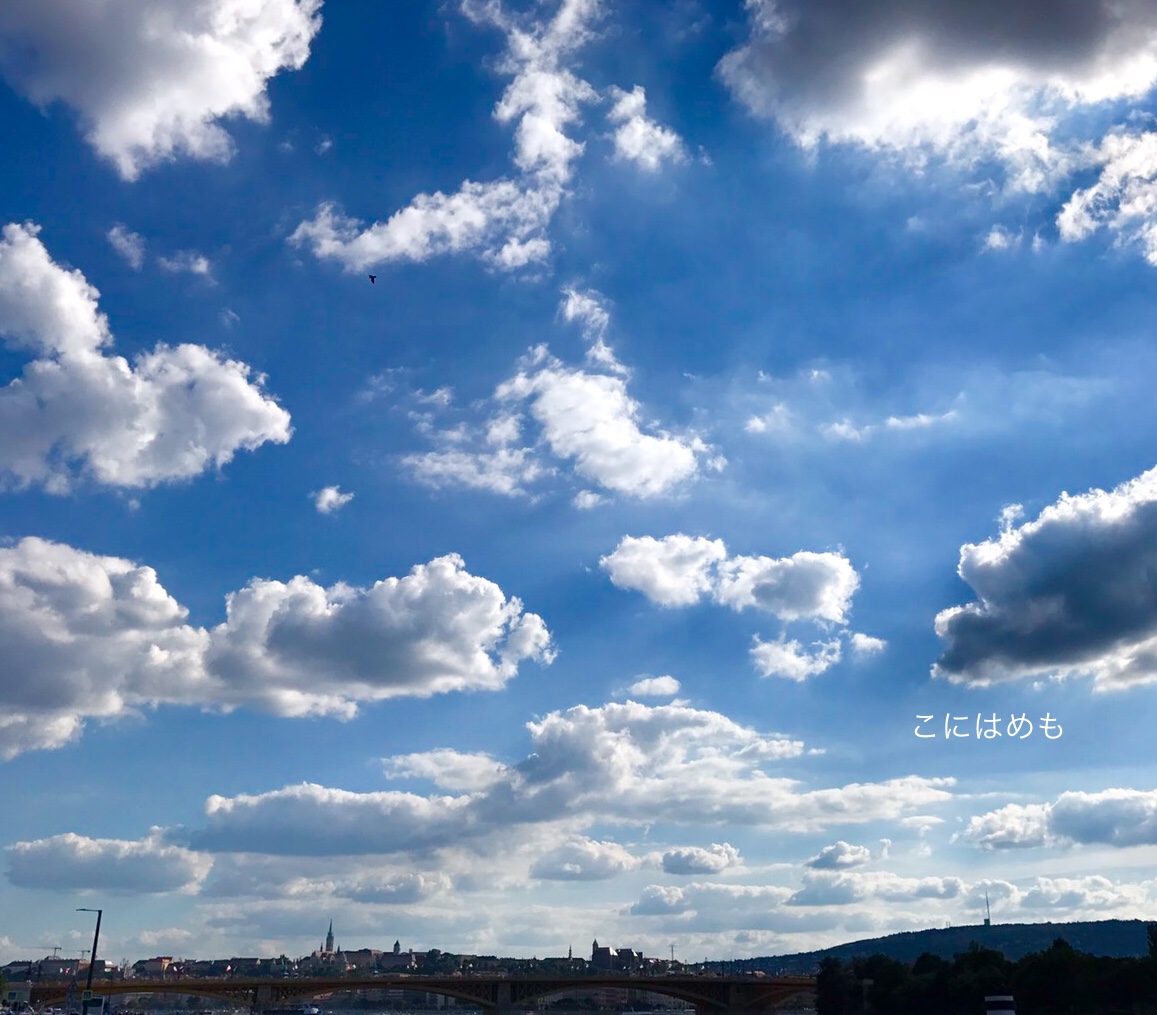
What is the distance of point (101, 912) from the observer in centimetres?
10275

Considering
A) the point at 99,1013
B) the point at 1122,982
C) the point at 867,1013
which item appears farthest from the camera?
the point at 867,1013

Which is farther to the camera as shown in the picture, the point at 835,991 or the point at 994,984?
the point at 835,991

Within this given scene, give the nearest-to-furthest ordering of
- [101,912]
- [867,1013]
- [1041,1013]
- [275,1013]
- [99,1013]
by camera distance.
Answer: [101,912]
[99,1013]
[1041,1013]
[867,1013]
[275,1013]

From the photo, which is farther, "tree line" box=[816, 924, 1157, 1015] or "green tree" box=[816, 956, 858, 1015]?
"green tree" box=[816, 956, 858, 1015]

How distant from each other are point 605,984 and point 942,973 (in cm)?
6261

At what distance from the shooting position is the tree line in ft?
428

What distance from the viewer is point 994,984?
479 feet

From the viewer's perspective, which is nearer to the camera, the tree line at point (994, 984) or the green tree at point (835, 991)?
the tree line at point (994, 984)

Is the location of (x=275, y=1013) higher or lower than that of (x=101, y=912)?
lower

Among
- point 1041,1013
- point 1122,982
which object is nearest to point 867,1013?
point 1041,1013

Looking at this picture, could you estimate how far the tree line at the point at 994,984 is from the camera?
130 metres

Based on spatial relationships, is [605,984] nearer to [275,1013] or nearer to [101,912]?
[275,1013]

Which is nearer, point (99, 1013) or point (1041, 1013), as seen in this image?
point (99, 1013)

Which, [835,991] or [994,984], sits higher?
[994,984]
